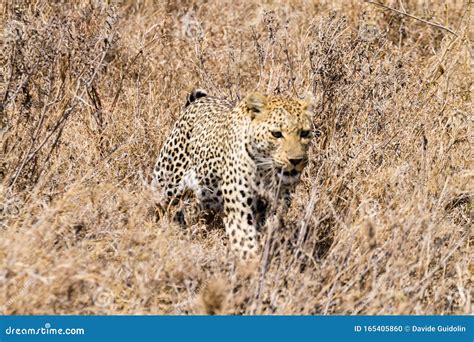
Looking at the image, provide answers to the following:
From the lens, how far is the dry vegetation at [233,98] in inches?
192

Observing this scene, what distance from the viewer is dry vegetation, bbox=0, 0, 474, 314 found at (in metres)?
4.88

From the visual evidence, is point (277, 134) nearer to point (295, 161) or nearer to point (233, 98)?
point (295, 161)

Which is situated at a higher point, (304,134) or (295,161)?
(304,134)

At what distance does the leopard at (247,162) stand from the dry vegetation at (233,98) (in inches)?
7.1

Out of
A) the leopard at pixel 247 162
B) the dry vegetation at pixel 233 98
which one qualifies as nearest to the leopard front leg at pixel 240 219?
the leopard at pixel 247 162

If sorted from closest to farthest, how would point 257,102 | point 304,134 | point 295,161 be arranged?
point 295,161
point 304,134
point 257,102

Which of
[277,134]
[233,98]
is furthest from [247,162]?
[233,98]

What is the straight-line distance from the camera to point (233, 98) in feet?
25.7

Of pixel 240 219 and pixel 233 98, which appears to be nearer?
pixel 240 219

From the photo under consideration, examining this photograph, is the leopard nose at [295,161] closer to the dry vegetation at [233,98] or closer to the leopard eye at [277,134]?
the leopard eye at [277,134]

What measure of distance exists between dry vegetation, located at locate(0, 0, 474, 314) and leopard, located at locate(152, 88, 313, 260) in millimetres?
180

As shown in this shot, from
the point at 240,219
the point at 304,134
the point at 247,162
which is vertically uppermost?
the point at 304,134

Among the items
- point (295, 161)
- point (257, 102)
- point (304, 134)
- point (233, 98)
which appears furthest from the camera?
A: point (233, 98)

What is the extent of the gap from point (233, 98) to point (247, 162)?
2.32 meters
